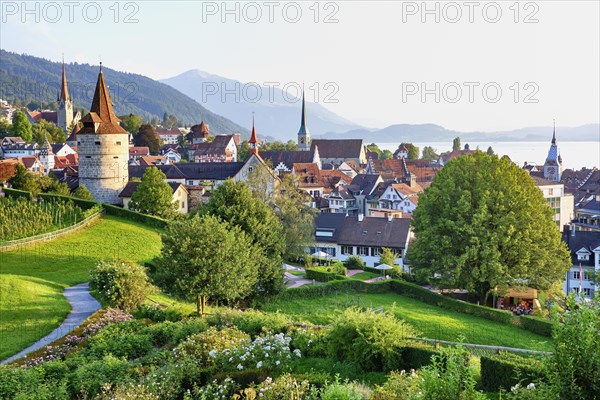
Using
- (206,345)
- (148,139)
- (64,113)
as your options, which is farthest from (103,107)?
(64,113)

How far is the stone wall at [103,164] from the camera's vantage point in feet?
185

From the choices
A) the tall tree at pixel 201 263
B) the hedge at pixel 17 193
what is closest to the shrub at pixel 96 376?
the tall tree at pixel 201 263

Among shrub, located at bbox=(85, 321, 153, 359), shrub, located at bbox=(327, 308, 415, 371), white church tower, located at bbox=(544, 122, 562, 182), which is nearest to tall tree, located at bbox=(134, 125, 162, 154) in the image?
white church tower, located at bbox=(544, 122, 562, 182)

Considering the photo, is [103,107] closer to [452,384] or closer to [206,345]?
[206,345]

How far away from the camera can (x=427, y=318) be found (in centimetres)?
2858

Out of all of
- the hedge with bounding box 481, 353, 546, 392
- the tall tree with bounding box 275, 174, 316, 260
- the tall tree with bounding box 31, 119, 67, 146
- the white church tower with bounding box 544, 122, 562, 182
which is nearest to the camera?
the hedge with bounding box 481, 353, 546, 392

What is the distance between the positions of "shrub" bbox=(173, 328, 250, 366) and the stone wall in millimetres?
41922

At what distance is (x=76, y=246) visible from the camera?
41281 mm

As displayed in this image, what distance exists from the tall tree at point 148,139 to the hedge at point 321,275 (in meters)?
100

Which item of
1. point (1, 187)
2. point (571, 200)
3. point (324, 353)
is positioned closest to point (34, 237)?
point (1, 187)

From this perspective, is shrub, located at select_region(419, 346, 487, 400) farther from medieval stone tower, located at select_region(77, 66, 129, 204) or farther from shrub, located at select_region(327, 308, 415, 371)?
medieval stone tower, located at select_region(77, 66, 129, 204)

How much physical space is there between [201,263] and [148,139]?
113429 millimetres

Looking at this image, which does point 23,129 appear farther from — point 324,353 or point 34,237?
point 324,353

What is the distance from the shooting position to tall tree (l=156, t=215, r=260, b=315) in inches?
990
